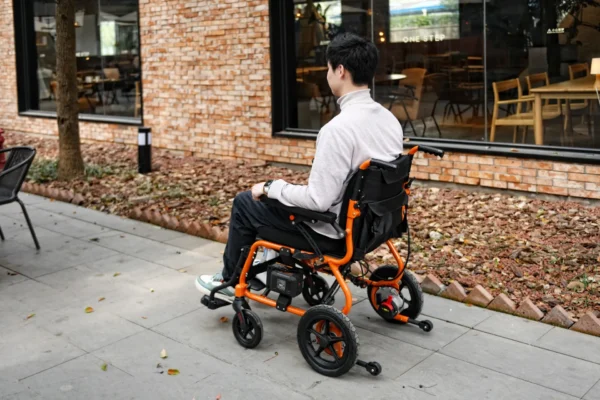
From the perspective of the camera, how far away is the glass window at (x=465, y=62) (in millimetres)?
8016

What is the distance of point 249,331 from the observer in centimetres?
455

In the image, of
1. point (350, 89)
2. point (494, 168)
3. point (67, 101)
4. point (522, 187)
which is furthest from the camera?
point (67, 101)

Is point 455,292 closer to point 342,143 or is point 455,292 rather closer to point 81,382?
point 342,143

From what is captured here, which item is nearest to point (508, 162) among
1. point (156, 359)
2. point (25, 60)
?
point (156, 359)

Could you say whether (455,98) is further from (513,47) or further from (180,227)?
(180,227)

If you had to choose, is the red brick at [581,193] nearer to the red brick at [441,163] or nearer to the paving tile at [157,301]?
the red brick at [441,163]

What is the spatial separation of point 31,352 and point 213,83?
279 inches

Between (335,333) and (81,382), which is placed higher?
(335,333)

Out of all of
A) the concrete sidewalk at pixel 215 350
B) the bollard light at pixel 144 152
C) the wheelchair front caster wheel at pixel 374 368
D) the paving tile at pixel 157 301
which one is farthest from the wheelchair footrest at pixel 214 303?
the bollard light at pixel 144 152

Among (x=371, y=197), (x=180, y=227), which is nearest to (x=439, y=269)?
(x=371, y=197)

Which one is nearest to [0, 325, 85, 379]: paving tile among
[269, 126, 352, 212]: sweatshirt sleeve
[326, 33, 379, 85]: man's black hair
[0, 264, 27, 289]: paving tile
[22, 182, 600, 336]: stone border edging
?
[0, 264, 27, 289]: paving tile

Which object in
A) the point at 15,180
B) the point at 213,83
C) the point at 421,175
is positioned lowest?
the point at 421,175

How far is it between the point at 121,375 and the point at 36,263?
106 inches

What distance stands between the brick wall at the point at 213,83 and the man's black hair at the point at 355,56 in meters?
4.65
